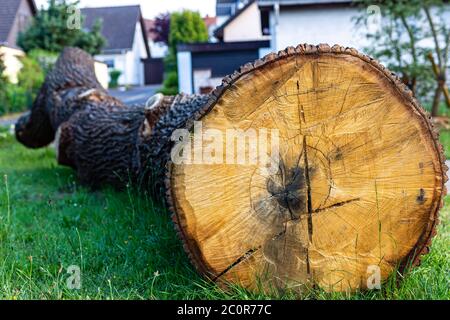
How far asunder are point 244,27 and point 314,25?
1436 centimetres

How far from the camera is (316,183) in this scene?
268 cm

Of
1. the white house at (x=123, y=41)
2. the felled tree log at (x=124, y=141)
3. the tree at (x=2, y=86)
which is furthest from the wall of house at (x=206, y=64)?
the white house at (x=123, y=41)

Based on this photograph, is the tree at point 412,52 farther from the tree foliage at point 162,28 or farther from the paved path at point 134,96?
the tree foliage at point 162,28

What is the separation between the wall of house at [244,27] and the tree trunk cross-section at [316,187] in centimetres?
2842

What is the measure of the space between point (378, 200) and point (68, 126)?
4.17 meters

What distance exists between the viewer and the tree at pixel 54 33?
87.9ft

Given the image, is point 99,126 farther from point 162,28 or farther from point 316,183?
point 162,28

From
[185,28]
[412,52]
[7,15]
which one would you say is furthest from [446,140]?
[7,15]

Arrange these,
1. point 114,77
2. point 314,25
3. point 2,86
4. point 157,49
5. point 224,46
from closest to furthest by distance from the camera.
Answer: point 2,86, point 314,25, point 224,46, point 114,77, point 157,49

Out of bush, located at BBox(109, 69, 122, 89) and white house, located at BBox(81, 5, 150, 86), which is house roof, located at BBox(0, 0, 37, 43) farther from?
bush, located at BBox(109, 69, 122, 89)

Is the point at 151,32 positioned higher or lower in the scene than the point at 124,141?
higher

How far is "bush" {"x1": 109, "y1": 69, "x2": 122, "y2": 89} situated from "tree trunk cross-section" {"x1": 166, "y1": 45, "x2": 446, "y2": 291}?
3768cm
